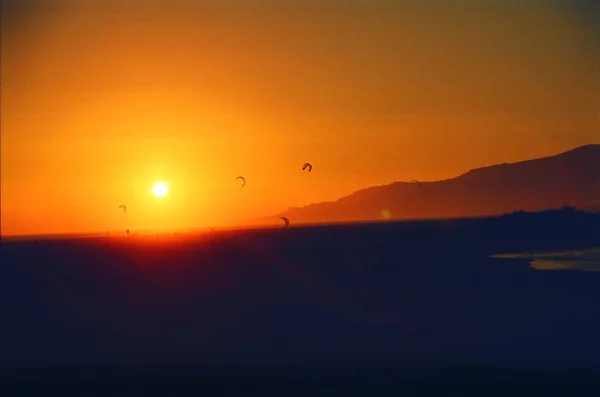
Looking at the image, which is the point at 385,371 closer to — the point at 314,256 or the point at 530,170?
the point at 314,256

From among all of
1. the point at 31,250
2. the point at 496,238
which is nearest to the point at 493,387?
the point at 496,238

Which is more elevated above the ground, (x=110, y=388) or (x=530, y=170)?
(x=530, y=170)

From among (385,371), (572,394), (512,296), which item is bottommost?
(572,394)

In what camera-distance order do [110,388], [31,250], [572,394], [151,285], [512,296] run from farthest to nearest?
1. [31,250]
2. [151,285]
3. [512,296]
4. [110,388]
5. [572,394]

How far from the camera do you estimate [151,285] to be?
6738 millimetres

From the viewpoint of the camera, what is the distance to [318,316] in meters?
6.21

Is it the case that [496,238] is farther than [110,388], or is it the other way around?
[496,238]

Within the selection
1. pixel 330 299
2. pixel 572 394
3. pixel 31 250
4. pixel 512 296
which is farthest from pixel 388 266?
pixel 31 250

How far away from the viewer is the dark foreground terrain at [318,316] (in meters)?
5.45

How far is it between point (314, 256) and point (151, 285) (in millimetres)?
1665

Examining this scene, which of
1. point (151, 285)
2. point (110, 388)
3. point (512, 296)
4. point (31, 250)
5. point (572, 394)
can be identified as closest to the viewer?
point (572, 394)

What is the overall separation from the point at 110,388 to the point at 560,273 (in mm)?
4219

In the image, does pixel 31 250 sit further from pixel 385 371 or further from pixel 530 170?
pixel 530 170

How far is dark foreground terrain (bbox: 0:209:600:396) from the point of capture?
214 inches
